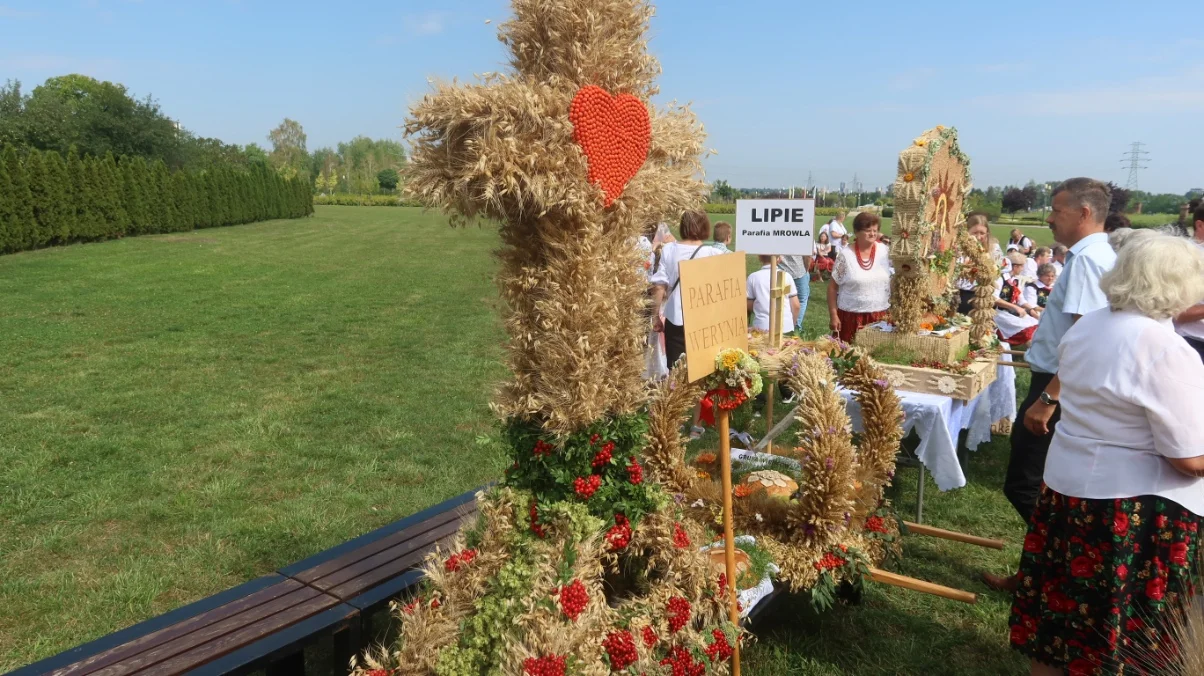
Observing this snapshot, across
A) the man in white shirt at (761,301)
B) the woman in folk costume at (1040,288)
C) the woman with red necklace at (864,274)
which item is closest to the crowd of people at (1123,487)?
the woman with red necklace at (864,274)

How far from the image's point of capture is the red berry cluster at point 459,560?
2.30 meters

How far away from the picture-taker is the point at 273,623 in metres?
2.55

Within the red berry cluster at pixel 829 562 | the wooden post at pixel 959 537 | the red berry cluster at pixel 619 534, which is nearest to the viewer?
the red berry cluster at pixel 619 534

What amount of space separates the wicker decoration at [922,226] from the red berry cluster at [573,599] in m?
3.51

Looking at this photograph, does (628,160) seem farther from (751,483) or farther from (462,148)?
(751,483)

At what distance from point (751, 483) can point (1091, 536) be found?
152 cm

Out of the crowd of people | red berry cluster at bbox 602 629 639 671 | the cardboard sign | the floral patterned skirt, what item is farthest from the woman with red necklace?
red berry cluster at bbox 602 629 639 671

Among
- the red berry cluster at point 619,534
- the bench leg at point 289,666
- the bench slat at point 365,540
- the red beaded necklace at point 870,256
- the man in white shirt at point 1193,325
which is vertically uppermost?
the red beaded necklace at point 870,256

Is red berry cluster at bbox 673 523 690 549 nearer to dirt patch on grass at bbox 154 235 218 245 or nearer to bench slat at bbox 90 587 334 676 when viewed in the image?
bench slat at bbox 90 587 334 676

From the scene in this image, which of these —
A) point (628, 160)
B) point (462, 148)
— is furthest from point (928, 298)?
point (462, 148)

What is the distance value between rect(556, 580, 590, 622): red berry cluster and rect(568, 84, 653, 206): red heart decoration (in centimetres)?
116

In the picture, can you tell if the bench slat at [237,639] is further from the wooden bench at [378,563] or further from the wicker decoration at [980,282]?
the wicker decoration at [980,282]

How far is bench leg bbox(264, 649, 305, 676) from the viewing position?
102 inches

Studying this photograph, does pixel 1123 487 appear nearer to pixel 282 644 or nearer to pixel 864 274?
pixel 282 644
